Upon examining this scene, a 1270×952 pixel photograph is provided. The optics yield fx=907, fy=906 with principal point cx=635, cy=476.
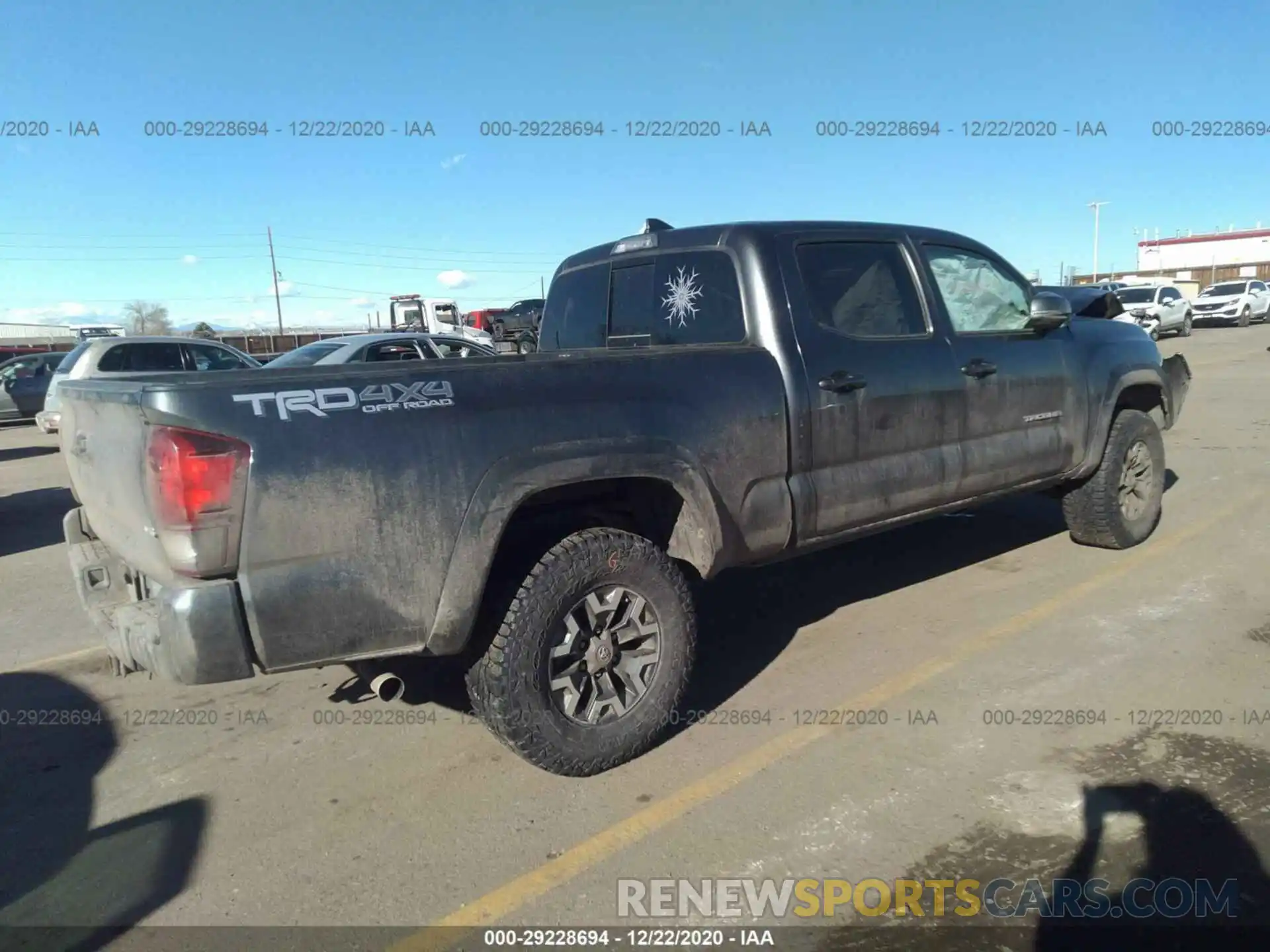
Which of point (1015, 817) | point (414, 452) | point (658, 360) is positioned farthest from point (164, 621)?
point (1015, 817)

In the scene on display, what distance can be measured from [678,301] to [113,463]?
8.10 feet

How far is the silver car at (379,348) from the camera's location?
12.3 m

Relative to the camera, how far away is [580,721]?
10.7 ft

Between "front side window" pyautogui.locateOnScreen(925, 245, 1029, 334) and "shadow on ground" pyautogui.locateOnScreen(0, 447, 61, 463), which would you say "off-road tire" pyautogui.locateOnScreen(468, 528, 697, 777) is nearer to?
"front side window" pyautogui.locateOnScreen(925, 245, 1029, 334)

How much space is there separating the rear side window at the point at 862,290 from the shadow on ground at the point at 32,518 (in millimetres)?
6477

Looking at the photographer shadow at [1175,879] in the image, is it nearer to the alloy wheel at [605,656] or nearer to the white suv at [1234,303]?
the alloy wheel at [605,656]

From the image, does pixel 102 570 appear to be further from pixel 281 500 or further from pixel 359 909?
pixel 359 909

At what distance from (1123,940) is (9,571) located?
705cm

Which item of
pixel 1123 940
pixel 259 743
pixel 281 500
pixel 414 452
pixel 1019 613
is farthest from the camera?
pixel 1019 613

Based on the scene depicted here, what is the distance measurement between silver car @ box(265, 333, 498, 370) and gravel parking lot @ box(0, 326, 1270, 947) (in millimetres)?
7386

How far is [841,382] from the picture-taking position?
395 cm

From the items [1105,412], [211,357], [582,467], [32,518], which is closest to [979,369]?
[1105,412]

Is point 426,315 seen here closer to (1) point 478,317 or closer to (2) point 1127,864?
(1) point 478,317

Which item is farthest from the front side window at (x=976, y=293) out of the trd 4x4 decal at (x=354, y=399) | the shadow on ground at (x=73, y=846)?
the shadow on ground at (x=73, y=846)
